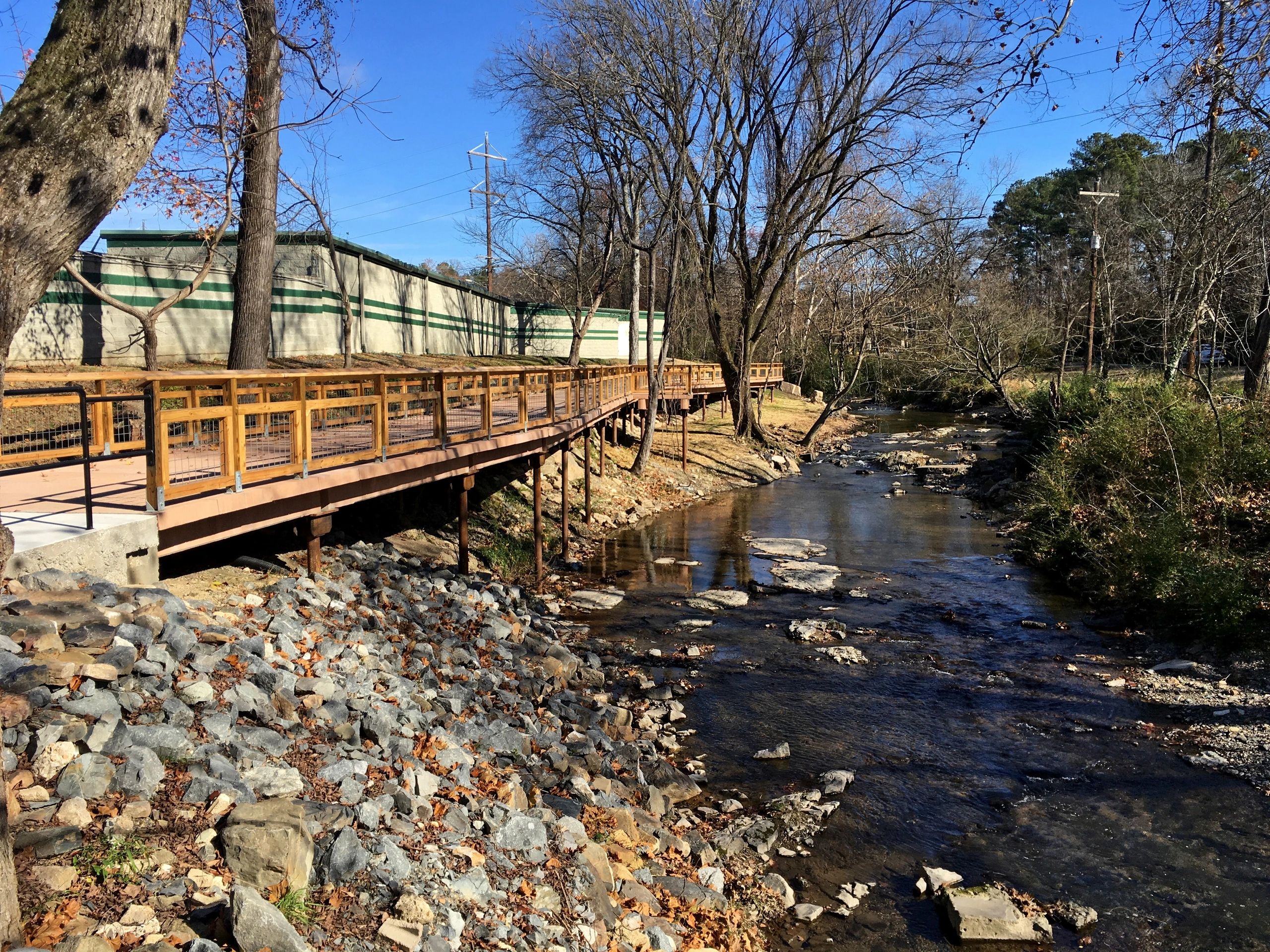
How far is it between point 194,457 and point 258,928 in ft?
18.6

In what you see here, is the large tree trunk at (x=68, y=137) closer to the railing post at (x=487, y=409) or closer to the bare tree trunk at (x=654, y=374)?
the railing post at (x=487, y=409)

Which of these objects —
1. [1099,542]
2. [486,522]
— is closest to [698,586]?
[486,522]

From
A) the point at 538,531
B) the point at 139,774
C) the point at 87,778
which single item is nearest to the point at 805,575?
the point at 538,531

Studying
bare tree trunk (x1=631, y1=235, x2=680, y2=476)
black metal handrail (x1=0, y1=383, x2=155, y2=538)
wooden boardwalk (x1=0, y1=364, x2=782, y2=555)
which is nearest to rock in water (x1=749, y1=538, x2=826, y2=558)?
wooden boardwalk (x1=0, y1=364, x2=782, y2=555)

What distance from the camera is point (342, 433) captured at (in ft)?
32.6

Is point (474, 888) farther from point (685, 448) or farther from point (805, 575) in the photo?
point (685, 448)

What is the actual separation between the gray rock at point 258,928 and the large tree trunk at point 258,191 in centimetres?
1224

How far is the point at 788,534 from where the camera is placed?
731 inches

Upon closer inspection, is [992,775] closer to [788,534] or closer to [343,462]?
[343,462]

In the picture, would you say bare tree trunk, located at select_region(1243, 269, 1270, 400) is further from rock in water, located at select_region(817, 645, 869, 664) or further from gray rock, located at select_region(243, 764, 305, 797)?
gray rock, located at select_region(243, 764, 305, 797)

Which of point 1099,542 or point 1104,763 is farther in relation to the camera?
point 1099,542

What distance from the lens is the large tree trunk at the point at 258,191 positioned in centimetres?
1377

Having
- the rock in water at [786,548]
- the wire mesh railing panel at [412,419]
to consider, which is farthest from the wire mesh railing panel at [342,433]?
the rock in water at [786,548]

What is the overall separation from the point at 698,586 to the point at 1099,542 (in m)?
6.47
